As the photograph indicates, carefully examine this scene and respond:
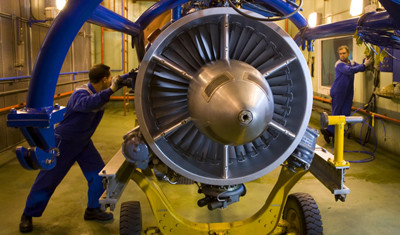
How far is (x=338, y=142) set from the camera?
2768 mm

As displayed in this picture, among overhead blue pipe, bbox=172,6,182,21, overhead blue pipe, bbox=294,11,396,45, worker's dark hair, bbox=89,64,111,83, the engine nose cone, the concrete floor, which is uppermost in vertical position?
overhead blue pipe, bbox=172,6,182,21

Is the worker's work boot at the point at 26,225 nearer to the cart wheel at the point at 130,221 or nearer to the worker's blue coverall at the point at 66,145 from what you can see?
the worker's blue coverall at the point at 66,145

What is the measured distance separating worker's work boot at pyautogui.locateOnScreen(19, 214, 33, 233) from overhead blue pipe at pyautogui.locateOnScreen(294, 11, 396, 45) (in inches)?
117

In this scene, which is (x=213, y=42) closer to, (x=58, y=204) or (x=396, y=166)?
(x=58, y=204)

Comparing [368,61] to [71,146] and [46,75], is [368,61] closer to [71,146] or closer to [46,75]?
[71,146]

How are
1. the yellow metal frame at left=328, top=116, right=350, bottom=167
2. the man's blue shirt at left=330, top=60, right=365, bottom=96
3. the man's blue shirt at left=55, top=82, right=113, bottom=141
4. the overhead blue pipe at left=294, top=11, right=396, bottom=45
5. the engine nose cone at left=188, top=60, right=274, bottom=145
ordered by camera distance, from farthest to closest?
the man's blue shirt at left=330, top=60, right=365, bottom=96, the man's blue shirt at left=55, top=82, right=113, bottom=141, the yellow metal frame at left=328, top=116, right=350, bottom=167, the overhead blue pipe at left=294, top=11, right=396, bottom=45, the engine nose cone at left=188, top=60, right=274, bottom=145

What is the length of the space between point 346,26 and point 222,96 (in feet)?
4.07

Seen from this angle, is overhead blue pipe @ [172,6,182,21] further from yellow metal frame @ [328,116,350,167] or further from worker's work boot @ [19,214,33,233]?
worker's work boot @ [19,214,33,233]

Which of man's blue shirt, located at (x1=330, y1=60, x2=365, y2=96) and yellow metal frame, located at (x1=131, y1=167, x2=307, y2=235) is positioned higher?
man's blue shirt, located at (x1=330, y1=60, x2=365, y2=96)

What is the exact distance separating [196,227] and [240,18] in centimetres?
141

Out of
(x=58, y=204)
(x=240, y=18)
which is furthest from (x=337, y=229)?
(x=58, y=204)

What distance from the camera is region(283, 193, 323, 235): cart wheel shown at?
2.83 meters

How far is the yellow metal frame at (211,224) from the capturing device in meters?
2.60

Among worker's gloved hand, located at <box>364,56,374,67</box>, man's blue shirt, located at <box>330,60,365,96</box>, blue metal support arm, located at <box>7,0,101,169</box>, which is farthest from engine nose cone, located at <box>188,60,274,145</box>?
man's blue shirt, located at <box>330,60,365,96</box>
